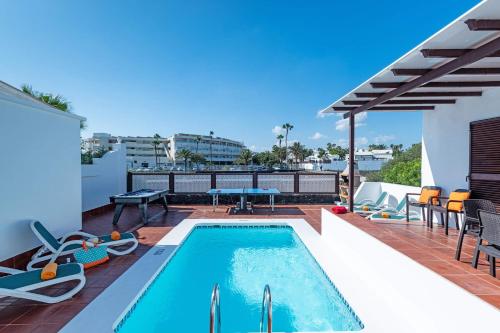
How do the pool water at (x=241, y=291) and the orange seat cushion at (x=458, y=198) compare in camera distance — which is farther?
the orange seat cushion at (x=458, y=198)

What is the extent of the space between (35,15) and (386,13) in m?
12.8

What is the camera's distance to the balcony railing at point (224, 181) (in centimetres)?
1123

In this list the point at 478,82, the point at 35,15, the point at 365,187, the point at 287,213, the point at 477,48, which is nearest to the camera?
the point at 477,48

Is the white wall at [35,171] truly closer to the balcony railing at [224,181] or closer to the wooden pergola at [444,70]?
the balcony railing at [224,181]

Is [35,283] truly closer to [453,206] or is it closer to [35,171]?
[35,171]

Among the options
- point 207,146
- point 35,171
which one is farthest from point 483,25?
point 207,146

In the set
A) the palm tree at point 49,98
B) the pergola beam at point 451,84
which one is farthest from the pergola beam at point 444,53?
the palm tree at point 49,98

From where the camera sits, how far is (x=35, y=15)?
28.6ft

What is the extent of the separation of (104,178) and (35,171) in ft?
15.1

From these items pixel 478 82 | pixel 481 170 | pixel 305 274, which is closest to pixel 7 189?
pixel 305 274

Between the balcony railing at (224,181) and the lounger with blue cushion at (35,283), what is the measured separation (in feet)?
24.5

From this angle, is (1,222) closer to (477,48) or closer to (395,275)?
(395,275)

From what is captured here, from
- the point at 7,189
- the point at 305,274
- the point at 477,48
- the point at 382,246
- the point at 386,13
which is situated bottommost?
the point at 305,274

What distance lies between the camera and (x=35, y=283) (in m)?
3.37
